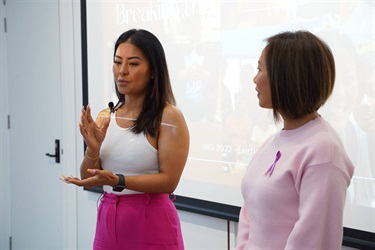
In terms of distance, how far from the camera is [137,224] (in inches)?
64.1

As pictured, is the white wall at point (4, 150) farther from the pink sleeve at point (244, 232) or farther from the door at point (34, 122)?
the pink sleeve at point (244, 232)

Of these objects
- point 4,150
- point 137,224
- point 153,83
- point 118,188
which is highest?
point 153,83

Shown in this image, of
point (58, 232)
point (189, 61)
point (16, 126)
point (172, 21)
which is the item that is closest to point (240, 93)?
point (189, 61)

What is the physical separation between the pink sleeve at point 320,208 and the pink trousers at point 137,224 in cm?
59

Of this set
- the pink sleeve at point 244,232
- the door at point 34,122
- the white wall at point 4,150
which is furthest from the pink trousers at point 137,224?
the white wall at point 4,150

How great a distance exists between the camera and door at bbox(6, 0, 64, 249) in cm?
357

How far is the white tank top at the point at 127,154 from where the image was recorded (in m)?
1.62

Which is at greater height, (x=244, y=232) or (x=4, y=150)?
(x=244, y=232)

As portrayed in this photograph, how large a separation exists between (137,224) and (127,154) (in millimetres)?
234

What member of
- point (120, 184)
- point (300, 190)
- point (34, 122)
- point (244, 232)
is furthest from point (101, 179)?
point (34, 122)

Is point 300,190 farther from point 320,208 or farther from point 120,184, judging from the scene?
point 120,184

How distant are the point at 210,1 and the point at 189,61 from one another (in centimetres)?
33

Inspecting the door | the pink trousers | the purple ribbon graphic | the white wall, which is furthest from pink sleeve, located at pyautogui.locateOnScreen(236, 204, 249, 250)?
the white wall

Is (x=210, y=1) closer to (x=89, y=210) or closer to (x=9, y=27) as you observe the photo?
(x=89, y=210)
